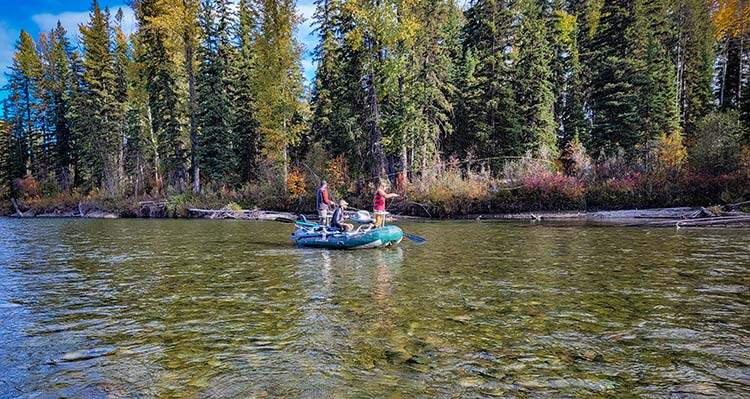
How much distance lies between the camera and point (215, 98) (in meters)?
32.9

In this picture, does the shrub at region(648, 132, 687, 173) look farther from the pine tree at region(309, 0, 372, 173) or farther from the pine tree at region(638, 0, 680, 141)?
the pine tree at region(309, 0, 372, 173)

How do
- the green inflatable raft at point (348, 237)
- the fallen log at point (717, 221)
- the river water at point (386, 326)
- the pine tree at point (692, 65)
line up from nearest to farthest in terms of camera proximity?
1. the river water at point (386, 326)
2. the green inflatable raft at point (348, 237)
3. the fallen log at point (717, 221)
4. the pine tree at point (692, 65)

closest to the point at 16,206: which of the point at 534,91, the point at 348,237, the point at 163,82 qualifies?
the point at 163,82

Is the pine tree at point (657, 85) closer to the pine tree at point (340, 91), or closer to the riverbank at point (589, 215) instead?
the riverbank at point (589, 215)

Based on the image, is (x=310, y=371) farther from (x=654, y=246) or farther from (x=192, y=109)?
(x=192, y=109)

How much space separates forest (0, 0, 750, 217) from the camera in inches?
984

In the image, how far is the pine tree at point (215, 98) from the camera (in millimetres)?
32688

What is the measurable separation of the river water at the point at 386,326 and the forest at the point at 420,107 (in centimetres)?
1421

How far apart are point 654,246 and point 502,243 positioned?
3.91m

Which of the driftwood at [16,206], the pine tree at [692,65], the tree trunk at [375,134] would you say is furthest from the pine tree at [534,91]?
the driftwood at [16,206]

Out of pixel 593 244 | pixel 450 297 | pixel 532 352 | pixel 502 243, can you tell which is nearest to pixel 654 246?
pixel 593 244

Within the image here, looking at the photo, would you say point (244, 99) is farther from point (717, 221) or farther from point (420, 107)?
point (717, 221)

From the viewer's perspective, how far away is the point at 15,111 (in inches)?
1935

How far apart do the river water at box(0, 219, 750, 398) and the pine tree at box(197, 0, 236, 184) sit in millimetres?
23145
